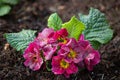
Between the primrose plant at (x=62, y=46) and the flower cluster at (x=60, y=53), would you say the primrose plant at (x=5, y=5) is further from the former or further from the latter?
Answer: the flower cluster at (x=60, y=53)

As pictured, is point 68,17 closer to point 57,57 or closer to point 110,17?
point 110,17

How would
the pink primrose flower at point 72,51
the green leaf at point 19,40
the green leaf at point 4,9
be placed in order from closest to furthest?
1. the pink primrose flower at point 72,51
2. the green leaf at point 19,40
3. the green leaf at point 4,9

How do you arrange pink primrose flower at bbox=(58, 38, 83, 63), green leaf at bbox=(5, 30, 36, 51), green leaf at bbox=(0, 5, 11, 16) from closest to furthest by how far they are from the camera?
pink primrose flower at bbox=(58, 38, 83, 63)
green leaf at bbox=(5, 30, 36, 51)
green leaf at bbox=(0, 5, 11, 16)

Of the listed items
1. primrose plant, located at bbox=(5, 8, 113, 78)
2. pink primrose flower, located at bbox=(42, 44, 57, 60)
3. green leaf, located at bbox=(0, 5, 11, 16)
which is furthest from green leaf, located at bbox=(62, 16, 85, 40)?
green leaf, located at bbox=(0, 5, 11, 16)

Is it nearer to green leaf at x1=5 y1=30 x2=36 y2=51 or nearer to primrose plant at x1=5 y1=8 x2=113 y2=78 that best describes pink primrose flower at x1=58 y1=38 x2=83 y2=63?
primrose plant at x1=5 y1=8 x2=113 y2=78

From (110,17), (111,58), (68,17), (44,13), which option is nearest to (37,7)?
(44,13)

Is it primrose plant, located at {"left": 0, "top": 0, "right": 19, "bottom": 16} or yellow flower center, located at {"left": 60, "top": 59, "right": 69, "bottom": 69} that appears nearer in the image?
yellow flower center, located at {"left": 60, "top": 59, "right": 69, "bottom": 69}

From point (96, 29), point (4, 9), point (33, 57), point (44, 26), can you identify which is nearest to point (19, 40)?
point (33, 57)

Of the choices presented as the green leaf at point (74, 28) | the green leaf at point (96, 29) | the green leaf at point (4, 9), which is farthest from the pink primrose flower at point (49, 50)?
the green leaf at point (4, 9)
